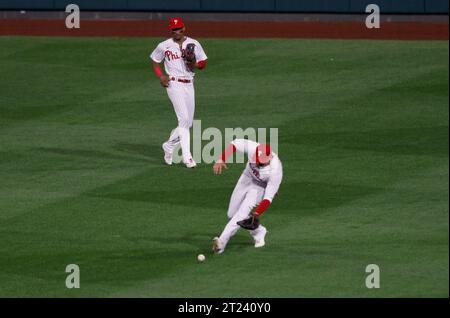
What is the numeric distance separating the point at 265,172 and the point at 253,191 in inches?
14.2

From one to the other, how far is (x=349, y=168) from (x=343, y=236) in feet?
12.7

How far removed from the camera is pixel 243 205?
19.3 m

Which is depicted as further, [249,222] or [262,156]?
[262,156]

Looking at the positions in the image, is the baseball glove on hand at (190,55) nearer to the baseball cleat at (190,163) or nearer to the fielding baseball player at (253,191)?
the baseball cleat at (190,163)

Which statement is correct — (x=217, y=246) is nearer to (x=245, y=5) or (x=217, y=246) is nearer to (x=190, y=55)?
(x=190, y=55)

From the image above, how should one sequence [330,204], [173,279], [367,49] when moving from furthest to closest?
[367,49] → [330,204] → [173,279]

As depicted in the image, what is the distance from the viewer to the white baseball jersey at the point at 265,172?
19062 millimetres

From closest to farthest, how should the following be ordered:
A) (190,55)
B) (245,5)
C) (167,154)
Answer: (190,55) < (167,154) < (245,5)

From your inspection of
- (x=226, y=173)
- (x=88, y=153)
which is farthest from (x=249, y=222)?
(x=88, y=153)

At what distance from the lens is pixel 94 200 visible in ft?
72.8

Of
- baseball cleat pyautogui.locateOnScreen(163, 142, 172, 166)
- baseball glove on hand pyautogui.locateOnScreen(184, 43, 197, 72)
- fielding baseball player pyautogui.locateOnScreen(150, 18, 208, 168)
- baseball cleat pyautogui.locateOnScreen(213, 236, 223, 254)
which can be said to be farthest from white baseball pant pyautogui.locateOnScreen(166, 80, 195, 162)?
baseball cleat pyautogui.locateOnScreen(213, 236, 223, 254)

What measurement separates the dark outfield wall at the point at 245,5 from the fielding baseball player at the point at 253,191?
616 inches
